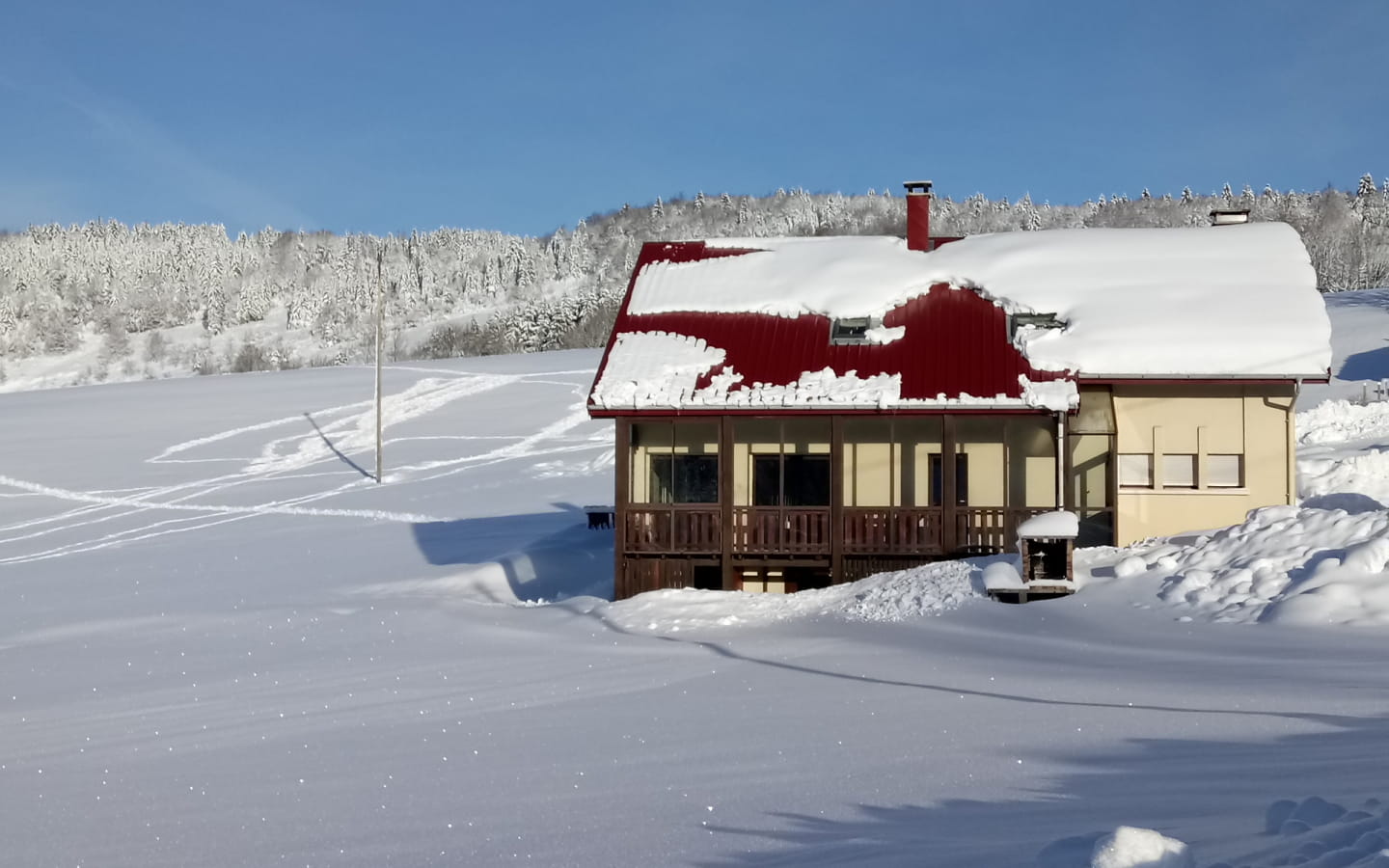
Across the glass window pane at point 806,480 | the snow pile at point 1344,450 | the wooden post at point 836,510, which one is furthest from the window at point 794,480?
the snow pile at point 1344,450

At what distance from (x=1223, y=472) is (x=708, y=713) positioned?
13.0 metres

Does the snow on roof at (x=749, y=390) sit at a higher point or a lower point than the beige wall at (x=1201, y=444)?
higher

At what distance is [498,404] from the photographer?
53.0m

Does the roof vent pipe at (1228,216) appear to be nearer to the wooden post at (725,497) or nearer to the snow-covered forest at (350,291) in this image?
the wooden post at (725,497)

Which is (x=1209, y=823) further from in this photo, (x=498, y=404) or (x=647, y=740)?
(x=498, y=404)

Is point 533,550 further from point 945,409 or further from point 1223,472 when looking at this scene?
point 1223,472

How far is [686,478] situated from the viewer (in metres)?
22.2

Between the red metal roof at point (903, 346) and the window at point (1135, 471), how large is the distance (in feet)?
7.17

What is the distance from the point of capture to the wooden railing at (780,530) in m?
20.2

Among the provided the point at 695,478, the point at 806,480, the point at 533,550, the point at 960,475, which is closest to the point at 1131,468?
the point at 960,475

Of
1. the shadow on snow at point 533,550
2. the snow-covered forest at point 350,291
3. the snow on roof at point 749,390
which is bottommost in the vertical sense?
the shadow on snow at point 533,550

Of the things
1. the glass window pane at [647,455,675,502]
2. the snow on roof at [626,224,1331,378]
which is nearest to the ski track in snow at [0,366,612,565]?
the glass window pane at [647,455,675,502]

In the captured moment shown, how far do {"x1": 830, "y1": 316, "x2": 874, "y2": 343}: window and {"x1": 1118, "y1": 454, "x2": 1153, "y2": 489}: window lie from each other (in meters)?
4.76

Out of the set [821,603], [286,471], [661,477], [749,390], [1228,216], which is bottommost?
[821,603]
